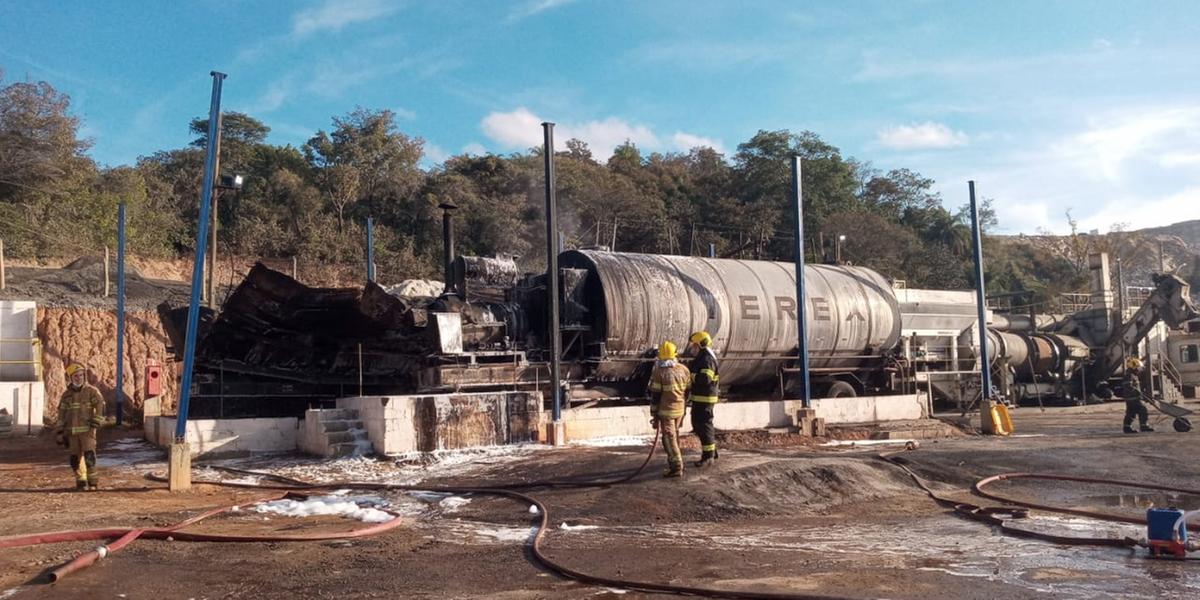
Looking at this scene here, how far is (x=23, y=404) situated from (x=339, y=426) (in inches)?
379

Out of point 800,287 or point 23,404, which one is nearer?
point 800,287

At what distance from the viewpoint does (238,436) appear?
1412 centimetres

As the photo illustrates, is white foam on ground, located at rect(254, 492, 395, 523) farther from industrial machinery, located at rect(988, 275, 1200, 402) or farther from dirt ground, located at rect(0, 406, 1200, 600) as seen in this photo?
industrial machinery, located at rect(988, 275, 1200, 402)

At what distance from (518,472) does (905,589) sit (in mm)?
6482

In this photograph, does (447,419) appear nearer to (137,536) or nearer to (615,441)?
(615,441)

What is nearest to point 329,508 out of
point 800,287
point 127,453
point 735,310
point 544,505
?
point 544,505

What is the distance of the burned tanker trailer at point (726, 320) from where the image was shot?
16.9 metres

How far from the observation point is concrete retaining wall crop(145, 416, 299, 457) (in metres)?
13.8

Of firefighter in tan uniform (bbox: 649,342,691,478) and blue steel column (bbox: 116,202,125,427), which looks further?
blue steel column (bbox: 116,202,125,427)

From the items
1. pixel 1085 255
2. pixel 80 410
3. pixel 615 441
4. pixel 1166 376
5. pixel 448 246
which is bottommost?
pixel 615 441

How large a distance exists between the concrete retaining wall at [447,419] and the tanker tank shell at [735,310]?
2.74 metres

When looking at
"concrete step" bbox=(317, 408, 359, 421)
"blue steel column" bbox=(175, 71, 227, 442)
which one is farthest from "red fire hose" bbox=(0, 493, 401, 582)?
"concrete step" bbox=(317, 408, 359, 421)

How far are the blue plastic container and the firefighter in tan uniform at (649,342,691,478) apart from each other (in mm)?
4750

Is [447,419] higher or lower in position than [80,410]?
lower
